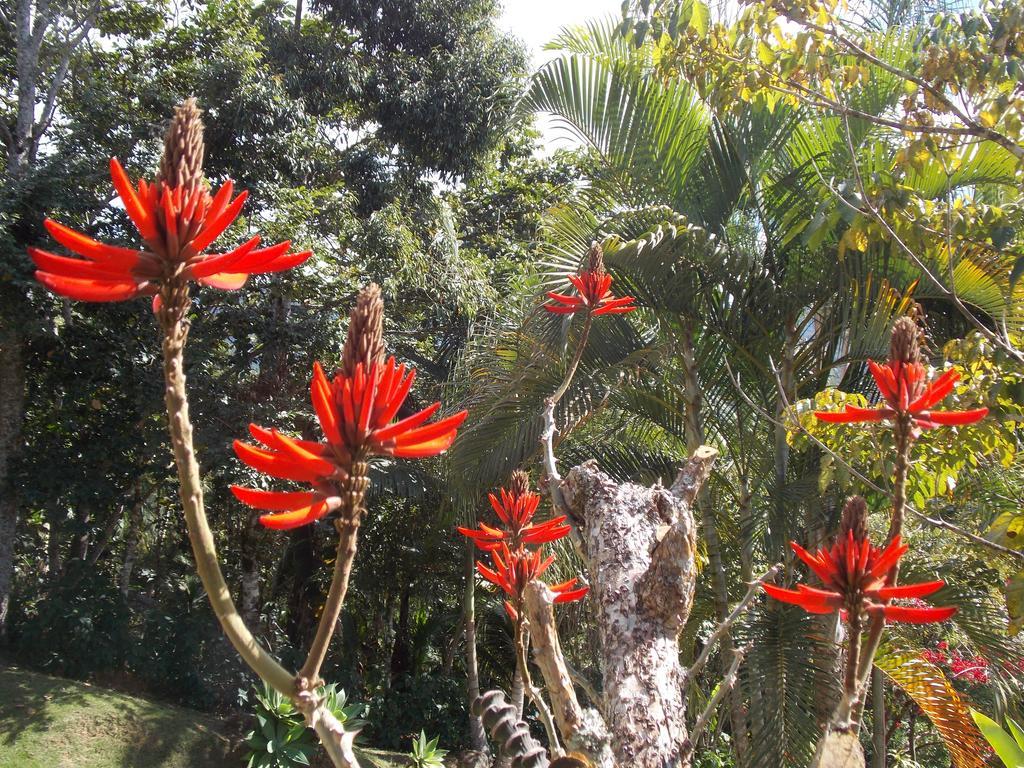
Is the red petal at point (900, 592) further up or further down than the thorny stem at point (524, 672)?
further up

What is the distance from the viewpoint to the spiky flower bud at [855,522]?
3.39 ft

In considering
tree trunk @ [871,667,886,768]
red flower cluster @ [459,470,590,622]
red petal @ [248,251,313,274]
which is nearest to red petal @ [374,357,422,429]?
red petal @ [248,251,313,274]

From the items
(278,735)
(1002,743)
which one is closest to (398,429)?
(1002,743)

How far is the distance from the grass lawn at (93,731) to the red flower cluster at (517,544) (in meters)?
6.39

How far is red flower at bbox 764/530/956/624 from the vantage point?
3.17 feet

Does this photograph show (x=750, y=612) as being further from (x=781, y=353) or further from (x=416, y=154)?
(x=416, y=154)

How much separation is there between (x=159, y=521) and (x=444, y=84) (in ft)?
21.7

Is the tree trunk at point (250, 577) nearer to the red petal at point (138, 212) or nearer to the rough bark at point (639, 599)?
the rough bark at point (639, 599)

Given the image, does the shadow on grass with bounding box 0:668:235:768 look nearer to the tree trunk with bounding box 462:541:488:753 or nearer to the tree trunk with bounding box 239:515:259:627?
the tree trunk with bounding box 239:515:259:627

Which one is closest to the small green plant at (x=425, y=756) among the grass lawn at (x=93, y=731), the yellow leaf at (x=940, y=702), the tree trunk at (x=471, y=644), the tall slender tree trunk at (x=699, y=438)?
the tree trunk at (x=471, y=644)

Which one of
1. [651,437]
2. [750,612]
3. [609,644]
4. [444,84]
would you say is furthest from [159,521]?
[609,644]

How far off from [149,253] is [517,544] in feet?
3.15

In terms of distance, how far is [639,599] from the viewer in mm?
1669

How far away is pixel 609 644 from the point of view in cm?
165
